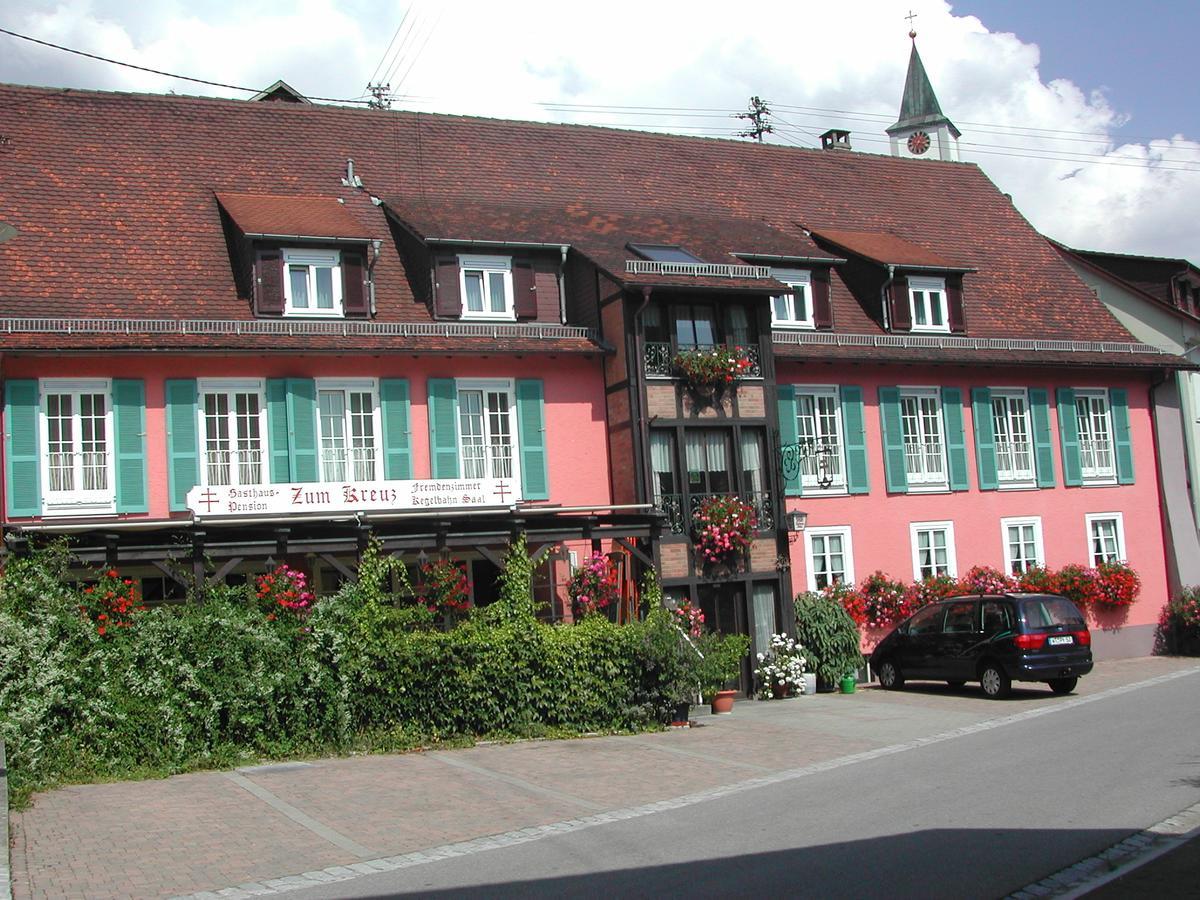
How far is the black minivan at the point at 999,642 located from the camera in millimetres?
20109

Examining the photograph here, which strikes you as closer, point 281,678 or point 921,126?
point 281,678

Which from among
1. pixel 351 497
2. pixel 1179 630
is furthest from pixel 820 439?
pixel 1179 630

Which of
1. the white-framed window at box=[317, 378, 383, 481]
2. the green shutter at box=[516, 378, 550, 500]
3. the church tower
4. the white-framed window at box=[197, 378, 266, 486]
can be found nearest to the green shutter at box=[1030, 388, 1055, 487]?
the green shutter at box=[516, 378, 550, 500]

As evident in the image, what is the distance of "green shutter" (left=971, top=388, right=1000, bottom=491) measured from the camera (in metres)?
27.1

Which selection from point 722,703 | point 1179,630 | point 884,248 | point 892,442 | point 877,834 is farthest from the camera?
point 1179,630

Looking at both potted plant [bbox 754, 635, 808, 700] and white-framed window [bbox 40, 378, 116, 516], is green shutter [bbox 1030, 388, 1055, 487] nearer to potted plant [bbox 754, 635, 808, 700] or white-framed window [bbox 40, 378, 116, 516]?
potted plant [bbox 754, 635, 808, 700]

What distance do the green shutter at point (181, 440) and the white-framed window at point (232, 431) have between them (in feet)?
0.43

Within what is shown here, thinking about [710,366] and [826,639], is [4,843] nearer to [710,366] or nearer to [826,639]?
[710,366]

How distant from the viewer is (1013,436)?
1096 inches

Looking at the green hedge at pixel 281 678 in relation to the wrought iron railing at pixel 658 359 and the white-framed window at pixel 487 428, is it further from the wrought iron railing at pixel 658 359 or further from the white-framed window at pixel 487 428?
the wrought iron railing at pixel 658 359

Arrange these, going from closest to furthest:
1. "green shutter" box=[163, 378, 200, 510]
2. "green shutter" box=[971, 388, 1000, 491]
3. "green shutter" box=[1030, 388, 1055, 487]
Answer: "green shutter" box=[163, 378, 200, 510]
"green shutter" box=[971, 388, 1000, 491]
"green shutter" box=[1030, 388, 1055, 487]

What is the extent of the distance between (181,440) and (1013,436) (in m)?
17.3

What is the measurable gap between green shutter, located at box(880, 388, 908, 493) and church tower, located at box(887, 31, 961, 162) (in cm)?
2764

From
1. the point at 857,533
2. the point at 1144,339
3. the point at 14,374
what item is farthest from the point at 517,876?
the point at 1144,339
